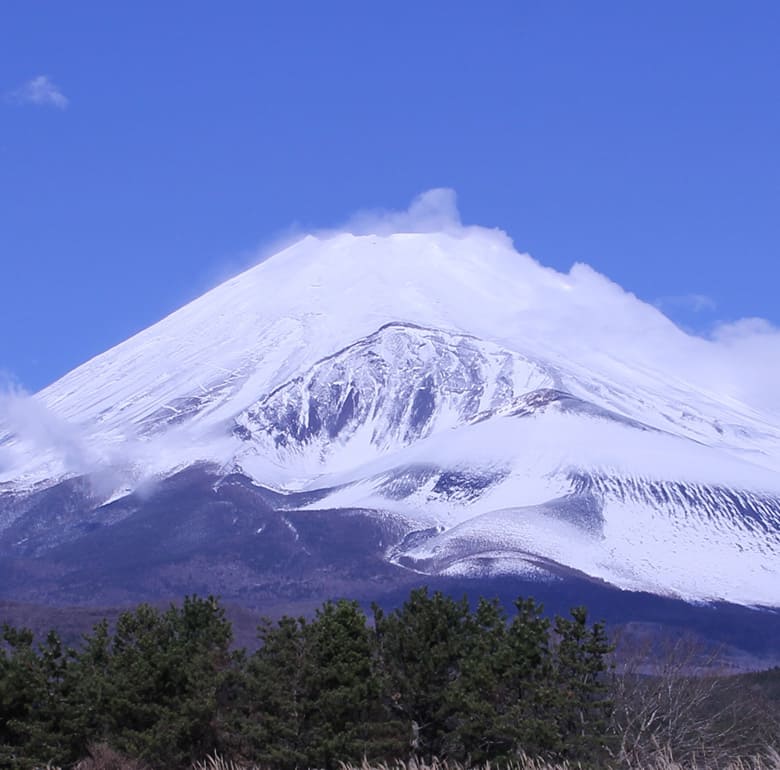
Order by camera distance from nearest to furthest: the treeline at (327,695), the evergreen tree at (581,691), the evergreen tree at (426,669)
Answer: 1. the treeline at (327,695)
2. the evergreen tree at (581,691)
3. the evergreen tree at (426,669)

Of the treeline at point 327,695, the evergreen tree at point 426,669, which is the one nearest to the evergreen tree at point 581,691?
the treeline at point 327,695

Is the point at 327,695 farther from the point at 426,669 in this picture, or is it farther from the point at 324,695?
the point at 426,669

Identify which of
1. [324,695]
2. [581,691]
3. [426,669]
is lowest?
[324,695]

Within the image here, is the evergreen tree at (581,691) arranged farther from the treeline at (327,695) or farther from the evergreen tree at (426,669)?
the evergreen tree at (426,669)

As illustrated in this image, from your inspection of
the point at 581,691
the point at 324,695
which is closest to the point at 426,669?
the point at 324,695

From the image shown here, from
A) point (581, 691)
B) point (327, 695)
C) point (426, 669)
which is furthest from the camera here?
point (426, 669)

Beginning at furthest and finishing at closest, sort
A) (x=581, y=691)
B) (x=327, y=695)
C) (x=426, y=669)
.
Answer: (x=426, y=669) → (x=581, y=691) → (x=327, y=695)

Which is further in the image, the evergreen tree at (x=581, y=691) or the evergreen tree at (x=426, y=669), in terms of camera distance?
the evergreen tree at (x=426, y=669)

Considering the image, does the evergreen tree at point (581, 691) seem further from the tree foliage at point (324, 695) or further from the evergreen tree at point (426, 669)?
the evergreen tree at point (426, 669)

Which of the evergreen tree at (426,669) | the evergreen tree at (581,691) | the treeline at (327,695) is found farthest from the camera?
the evergreen tree at (426,669)
